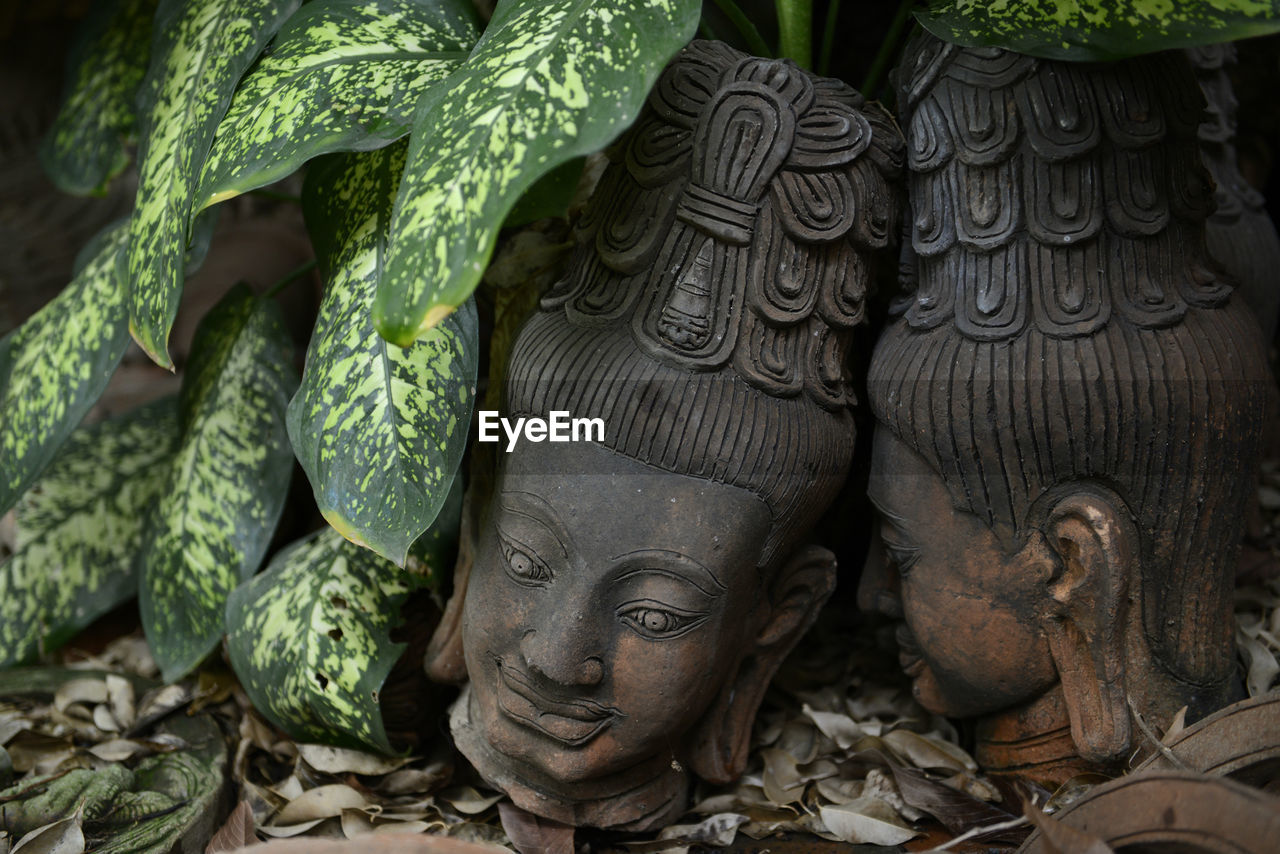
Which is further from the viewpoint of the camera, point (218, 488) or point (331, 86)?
point (218, 488)

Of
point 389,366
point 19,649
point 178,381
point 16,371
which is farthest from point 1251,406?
point 178,381

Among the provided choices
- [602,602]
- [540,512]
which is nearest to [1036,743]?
[602,602]

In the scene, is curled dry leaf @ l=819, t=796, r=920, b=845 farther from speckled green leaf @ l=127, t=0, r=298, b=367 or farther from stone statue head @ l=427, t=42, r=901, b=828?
speckled green leaf @ l=127, t=0, r=298, b=367

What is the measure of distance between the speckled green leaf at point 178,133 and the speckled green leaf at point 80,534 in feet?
1.98

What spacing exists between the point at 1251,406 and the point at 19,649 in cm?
182

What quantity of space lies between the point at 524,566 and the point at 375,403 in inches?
10.0

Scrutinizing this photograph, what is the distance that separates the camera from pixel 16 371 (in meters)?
1.60

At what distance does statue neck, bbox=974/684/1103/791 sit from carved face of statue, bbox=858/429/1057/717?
3 cm

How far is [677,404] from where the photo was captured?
1187 mm

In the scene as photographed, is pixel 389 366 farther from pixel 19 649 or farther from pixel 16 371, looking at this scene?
pixel 19 649

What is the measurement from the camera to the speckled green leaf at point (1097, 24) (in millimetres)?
1030

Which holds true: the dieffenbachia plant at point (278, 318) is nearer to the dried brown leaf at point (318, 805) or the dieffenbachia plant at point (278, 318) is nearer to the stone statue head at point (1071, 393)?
the dried brown leaf at point (318, 805)

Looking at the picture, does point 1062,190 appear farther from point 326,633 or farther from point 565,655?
point 326,633

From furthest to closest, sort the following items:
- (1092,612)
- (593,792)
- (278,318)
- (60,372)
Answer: (278,318)
(60,372)
(593,792)
(1092,612)
